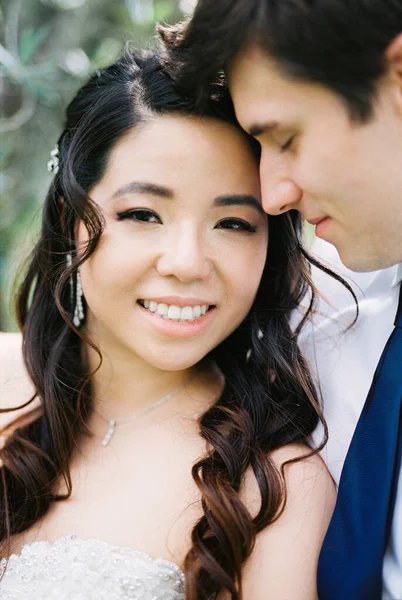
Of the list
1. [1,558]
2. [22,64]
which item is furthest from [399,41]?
[22,64]

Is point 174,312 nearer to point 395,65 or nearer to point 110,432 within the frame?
point 110,432

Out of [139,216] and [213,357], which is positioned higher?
[139,216]

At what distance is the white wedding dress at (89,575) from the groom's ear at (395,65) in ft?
5.17

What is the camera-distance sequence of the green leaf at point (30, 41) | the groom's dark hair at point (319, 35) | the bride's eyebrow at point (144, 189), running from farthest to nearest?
the green leaf at point (30, 41), the bride's eyebrow at point (144, 189), the groom's dark hair at point (319, 35)

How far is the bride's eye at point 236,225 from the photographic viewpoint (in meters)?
2.56

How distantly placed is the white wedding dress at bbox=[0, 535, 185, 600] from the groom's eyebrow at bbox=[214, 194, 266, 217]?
45.5 inches

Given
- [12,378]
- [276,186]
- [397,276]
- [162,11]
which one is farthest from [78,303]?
[162,11]

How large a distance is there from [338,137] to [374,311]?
2.23ft

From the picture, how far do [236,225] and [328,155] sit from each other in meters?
0.49

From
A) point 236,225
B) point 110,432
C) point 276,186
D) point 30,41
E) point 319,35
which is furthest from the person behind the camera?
point 30,41

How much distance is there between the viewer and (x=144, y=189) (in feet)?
8.09

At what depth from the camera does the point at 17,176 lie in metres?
4.16

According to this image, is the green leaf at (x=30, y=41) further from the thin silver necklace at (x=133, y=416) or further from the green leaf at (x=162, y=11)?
the thin silver necklace at (x=133, y=416)

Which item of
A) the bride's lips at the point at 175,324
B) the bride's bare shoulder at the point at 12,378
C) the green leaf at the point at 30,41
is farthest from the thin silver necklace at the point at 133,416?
the green leaf at the point at 30,41
